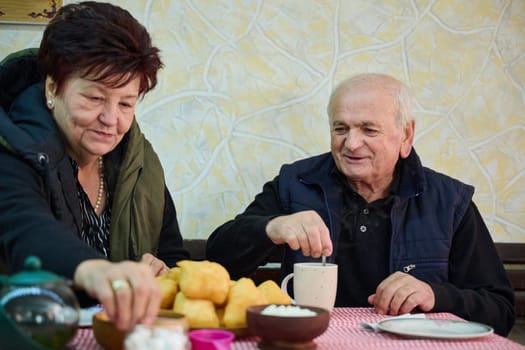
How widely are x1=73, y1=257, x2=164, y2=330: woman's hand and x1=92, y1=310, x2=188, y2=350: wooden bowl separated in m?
0.04

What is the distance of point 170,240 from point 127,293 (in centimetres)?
118

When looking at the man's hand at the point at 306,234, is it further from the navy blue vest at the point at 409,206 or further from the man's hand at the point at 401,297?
the navy blue vest at the point at 409,206

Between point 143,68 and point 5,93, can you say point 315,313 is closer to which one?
point 143,68

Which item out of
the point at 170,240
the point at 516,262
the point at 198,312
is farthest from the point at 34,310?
the point at 516,262

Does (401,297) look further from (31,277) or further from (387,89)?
(31,277)

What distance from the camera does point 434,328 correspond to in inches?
54.3

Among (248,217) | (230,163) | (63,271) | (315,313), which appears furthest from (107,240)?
(315,313)

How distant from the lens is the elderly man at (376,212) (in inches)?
83.8

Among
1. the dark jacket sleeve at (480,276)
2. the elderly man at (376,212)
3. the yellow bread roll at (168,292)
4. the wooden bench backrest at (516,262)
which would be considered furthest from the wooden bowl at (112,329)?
the wooden bench backrest at (516,262)

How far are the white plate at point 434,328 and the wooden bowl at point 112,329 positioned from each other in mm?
433

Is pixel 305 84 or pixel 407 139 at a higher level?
pixel 305 84

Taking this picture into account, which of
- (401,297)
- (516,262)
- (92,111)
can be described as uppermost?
(92,111)

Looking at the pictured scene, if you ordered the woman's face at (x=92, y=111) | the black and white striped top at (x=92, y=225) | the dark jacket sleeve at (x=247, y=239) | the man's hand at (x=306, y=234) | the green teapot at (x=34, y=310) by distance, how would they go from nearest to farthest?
the green teapot at (x=34, y=310)
the man's hand at (x=306, y=234)
the woman's face at (x=92, y=111)
the black and white striped top at (x=92, y=225)
the dark jacket sleeve at (x=247, y=239)

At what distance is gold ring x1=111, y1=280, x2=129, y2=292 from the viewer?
0.96 meters
